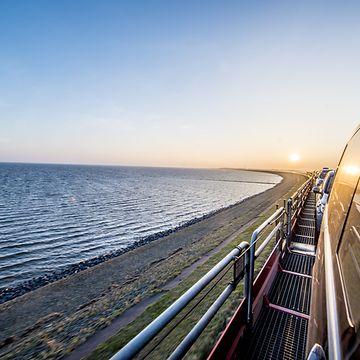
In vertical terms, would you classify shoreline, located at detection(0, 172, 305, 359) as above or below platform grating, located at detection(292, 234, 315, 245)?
below

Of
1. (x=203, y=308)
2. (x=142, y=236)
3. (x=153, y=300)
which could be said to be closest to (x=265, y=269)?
(x=203, y=308)

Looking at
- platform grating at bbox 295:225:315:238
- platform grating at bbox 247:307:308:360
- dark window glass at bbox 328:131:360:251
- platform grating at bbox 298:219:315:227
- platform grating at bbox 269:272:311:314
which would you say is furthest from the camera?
platform grating at bbox 298:219:315:227

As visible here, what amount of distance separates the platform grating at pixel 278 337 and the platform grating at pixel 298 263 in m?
1.75

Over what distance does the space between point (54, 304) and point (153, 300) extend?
390 centimetres

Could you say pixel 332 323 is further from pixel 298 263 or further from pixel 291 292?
pixel 298 263

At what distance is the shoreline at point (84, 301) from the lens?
684 centimetres

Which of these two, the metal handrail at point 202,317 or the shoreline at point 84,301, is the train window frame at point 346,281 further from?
the shoreline at point 84,301

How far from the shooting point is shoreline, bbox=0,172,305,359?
684 centimetres

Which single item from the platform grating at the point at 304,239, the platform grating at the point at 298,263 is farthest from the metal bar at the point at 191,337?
the platform grating at the point at 304,239

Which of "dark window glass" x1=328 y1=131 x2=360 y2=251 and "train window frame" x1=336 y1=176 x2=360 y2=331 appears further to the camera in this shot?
"dark window glass" x1=328 y1=131 x2=360 y2=251

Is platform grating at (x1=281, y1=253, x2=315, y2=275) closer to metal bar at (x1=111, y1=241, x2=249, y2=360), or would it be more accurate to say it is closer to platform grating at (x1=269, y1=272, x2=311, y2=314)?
platform grating at (x1=269, y1=272, x2=311, y2=314)

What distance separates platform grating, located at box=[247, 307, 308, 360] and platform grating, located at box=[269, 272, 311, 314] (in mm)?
309

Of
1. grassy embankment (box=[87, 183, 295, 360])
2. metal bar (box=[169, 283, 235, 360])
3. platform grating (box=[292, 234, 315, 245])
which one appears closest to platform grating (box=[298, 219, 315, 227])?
platform grating (box=[292, 234, 315, 245])

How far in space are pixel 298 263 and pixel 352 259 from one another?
4.58 meters
